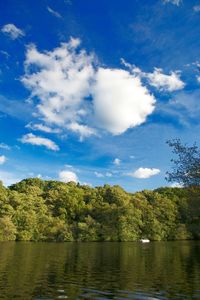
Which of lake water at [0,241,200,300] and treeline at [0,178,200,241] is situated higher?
treeline at [0,178,200,241]

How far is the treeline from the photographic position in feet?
432

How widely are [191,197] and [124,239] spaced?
88.4 m

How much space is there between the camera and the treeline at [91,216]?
432 feet

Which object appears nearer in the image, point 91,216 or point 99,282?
point 99,282

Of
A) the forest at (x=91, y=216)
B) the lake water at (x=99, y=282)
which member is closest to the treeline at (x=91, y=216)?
the forest at (x=91, y=216)

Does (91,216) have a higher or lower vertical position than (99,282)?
higher

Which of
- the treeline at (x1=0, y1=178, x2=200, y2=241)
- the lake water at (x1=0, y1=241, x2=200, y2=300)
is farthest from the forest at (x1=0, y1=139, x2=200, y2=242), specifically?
the lake water at (x1=0, y1=241, x2=200, y2=300)

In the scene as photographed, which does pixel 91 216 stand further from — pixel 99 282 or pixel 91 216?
pixel 99 282

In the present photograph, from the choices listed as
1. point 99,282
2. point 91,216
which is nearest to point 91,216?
point 91,216

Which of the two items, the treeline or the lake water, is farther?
the treeline

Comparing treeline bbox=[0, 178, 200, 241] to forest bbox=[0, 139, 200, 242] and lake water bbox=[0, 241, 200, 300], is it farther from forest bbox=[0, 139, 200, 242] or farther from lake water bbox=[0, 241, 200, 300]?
lake water bbox=[0, 241, 200, 300]

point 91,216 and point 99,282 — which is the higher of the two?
point 91,216

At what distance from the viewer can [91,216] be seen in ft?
468

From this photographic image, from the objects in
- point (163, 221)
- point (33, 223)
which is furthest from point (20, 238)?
point (163, 221)
